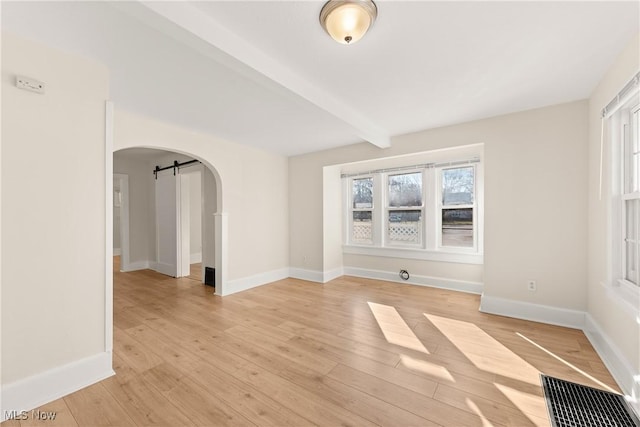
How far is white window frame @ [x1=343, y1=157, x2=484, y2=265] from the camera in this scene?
158 inches

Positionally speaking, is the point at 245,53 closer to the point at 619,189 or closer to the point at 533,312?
the point at 619,189

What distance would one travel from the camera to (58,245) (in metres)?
1.75

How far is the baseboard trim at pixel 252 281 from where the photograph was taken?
3949 millimetres

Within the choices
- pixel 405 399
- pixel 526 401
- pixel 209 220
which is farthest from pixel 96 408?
pixel 209 220

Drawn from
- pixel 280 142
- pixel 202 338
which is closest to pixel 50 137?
pixel 202 338

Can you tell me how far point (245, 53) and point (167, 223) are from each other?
4.55 meters

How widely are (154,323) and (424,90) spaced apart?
147 inches

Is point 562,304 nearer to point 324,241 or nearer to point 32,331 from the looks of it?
point 324,241

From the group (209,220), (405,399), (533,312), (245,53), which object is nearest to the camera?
(405,399)

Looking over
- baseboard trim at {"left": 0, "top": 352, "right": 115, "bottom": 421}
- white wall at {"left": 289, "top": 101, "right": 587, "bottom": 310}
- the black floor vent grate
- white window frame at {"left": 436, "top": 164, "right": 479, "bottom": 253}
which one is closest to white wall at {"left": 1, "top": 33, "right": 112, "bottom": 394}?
baseboard trim at {"left": 0, "top": 352, "right": 115, "bottom": 421}

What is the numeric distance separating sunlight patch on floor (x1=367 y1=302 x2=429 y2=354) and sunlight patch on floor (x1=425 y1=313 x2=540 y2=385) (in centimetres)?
34

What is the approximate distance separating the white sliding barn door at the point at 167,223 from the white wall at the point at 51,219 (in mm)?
3337

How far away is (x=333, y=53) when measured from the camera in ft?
6.26

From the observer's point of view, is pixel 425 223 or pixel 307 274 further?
pixel 307 274
